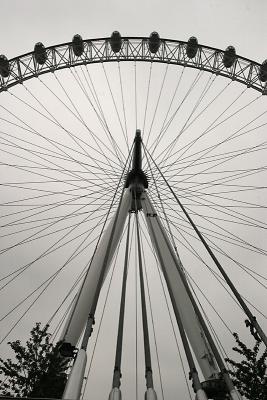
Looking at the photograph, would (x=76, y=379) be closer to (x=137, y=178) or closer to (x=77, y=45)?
(x=137, y=178)

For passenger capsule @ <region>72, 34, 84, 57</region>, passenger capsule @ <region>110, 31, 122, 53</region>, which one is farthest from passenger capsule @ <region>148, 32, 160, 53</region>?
passenger capsule @ <region>72, 34, 84, 57</region>

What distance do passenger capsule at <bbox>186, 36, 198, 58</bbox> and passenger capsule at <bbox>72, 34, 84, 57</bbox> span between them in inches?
261

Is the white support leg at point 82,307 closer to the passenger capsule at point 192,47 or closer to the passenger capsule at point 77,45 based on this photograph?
the passenger capsule at point 77,45

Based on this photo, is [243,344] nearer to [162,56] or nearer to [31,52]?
[162,56]

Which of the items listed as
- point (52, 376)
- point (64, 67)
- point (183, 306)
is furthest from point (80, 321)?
point (64, 67)

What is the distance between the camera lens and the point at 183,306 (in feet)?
34.8

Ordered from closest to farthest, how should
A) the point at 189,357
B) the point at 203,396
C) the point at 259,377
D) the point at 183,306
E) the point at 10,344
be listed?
the point at 203,396 → the point at 189,357 → the point at 183,306 → the point at 259,377 → the point at 10,344

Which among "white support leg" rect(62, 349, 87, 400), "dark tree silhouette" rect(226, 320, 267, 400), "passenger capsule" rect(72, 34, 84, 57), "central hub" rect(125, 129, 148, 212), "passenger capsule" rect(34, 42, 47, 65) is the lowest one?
"white support leg" rect(62, 349, 87, 400)

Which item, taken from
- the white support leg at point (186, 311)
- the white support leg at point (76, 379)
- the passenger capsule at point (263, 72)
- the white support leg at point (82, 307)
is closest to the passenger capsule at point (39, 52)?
the passenger capsule at point (263, 72)

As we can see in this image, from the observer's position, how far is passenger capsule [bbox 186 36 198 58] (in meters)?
22.6

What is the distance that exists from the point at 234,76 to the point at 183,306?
55.6 feet

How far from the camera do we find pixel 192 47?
74.6 feet

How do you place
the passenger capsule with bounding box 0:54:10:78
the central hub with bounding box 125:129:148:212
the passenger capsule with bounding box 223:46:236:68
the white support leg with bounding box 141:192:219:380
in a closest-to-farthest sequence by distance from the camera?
the white support leg with bounding box 141:192:219:380 < the central hub with bounding box 125:129:148:212 < the passenger capsule with bounding box 0:54:10:78 < the passenger capsule with bounding box 223:46:236:68

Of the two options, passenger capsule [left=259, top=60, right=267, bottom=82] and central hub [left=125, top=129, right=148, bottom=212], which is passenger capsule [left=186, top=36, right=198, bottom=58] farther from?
central hub [left=125, top=129, right=148, bottom=212]
